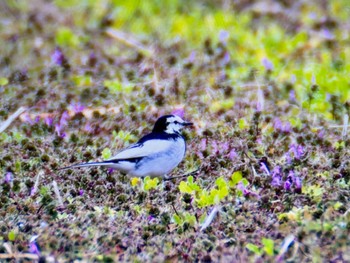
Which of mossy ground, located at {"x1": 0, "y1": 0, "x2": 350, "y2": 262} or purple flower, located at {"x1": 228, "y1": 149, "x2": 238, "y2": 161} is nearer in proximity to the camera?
mossy ground, located at {"x1": 0, "y1": 0, "x2": 350, "y2": 262}

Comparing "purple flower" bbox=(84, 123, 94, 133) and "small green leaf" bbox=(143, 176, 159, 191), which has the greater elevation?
"purple flower" bbox=(84, 123, 94, 133)

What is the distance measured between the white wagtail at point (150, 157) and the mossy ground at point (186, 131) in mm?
133

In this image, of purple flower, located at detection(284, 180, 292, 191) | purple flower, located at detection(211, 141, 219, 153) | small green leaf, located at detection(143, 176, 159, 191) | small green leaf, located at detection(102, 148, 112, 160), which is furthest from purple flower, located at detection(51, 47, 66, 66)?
purple flower, located at detection(284, 180, 292, 191)

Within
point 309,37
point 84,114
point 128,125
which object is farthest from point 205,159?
point 309,37

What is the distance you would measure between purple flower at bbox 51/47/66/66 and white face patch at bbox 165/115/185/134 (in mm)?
2395

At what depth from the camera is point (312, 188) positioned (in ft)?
18.1

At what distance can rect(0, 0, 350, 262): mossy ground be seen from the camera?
5.07m

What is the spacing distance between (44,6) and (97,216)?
5.69 m

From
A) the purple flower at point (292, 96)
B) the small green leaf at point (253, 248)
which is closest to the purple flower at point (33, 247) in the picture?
the small green leaf at point (253, 248)

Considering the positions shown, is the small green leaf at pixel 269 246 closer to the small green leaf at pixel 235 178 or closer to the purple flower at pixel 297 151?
the small green leaf at pixel 235 178

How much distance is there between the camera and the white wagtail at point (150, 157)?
19.9 feet

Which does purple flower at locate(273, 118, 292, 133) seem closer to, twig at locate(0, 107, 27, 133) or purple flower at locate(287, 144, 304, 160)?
purple flower at locate(287, 144, 304, 160)

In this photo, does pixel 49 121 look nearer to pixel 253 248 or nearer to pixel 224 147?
pixel 224 147

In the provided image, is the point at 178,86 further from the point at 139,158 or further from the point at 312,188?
the point at 312,188
